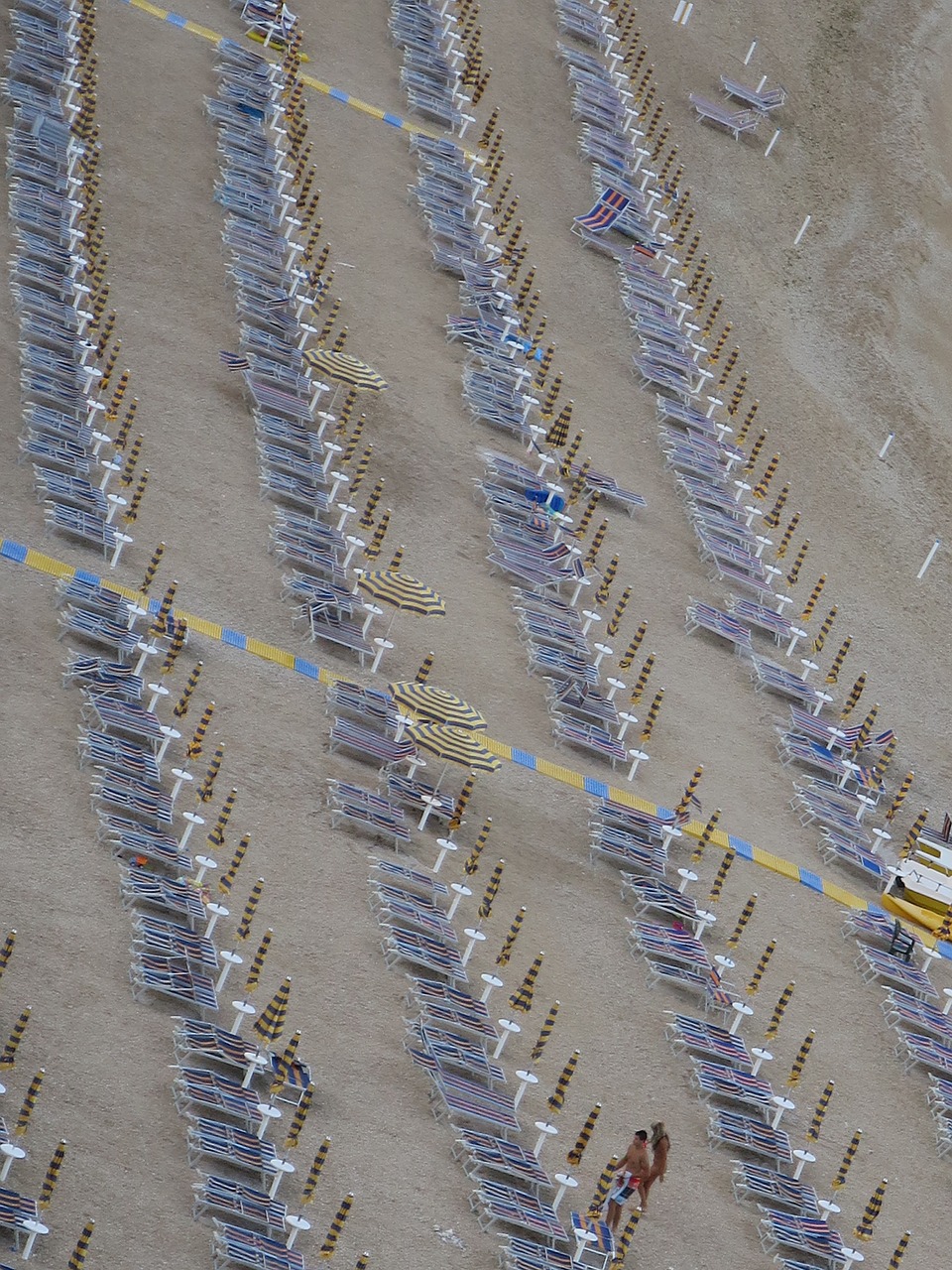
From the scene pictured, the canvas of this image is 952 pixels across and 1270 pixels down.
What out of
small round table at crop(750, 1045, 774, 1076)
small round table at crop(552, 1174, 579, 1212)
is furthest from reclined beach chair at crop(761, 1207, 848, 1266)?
small round table at crop(552, 1174, 579, 1212)

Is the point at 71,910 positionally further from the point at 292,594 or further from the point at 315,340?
the point at 315,340

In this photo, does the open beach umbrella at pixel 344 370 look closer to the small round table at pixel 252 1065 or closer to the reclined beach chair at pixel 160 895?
the reclined beach chair at pixel 160 895

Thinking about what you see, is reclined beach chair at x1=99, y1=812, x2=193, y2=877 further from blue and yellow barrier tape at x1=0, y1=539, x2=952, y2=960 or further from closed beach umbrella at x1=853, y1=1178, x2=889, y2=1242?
closed beach umbrella at x1=853, y1=1178, x2=889, y2=1242

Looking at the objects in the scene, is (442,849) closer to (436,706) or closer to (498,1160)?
(436,706)

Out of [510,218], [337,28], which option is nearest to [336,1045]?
[510,218]

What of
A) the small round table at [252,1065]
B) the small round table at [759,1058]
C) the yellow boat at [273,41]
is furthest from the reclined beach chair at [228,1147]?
the yellow boat at [273,41]

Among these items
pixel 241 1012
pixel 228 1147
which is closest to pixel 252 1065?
pixel 241 1012
